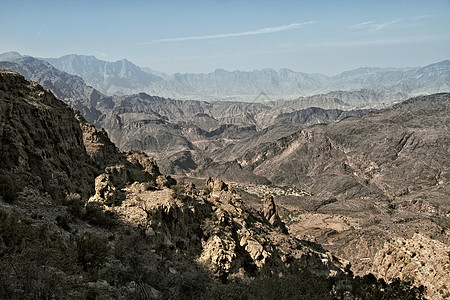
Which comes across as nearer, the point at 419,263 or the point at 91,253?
the point at 91,253

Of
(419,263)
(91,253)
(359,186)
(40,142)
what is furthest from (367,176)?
(91,253)

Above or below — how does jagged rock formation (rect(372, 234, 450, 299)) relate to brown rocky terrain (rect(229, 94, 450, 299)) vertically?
above

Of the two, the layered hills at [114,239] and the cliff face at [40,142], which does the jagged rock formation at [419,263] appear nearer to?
the layered hills at [114,239]

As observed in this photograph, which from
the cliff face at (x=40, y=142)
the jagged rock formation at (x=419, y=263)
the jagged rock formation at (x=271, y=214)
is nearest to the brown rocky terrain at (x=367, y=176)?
the jagged rock formation at (x=271, y=214)

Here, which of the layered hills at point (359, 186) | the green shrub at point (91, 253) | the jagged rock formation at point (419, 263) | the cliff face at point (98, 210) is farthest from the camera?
the layered hills at point (359, 186)

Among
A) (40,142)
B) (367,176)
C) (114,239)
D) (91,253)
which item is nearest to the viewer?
(91,253)

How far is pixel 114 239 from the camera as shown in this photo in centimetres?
1360

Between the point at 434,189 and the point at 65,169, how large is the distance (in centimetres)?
10112

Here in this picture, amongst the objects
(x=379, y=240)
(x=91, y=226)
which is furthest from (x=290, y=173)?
(x=91, y=226)

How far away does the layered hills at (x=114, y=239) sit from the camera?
9820 mm

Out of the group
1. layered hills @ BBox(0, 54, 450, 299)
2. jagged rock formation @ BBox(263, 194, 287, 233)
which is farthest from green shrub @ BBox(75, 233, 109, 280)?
jagged rock formation @ BBox(263, 194, 287, 233)

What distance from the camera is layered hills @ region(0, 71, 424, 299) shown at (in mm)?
9820

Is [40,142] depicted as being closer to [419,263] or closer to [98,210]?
[98,210]

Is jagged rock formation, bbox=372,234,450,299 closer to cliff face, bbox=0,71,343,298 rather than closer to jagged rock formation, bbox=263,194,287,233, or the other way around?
cliff face, bbox=0,71,343,298
